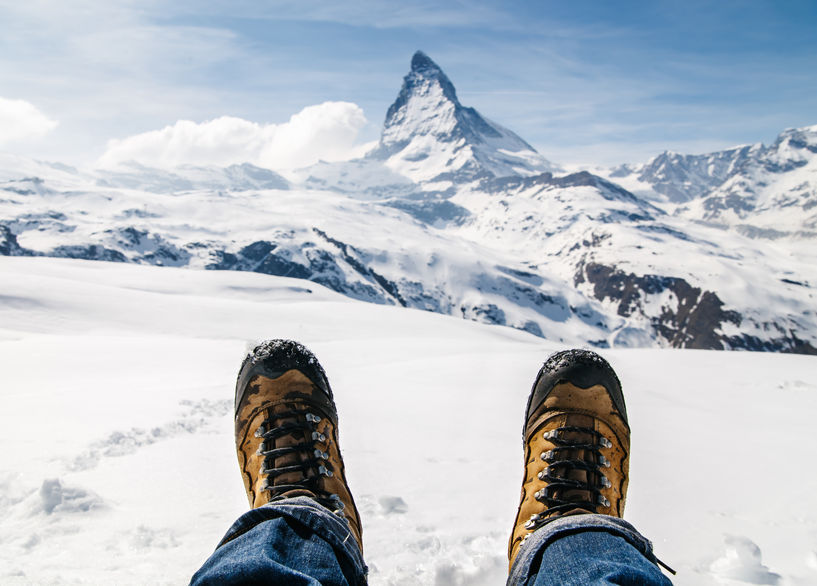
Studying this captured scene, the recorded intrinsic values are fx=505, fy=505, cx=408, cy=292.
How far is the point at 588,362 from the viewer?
361 centimetres

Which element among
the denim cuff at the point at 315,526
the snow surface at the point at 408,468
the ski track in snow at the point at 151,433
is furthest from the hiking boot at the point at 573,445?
the ski track in snow at the point at 151,433

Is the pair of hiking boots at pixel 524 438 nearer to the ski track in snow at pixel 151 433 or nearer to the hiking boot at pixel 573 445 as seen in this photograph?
the hiking boot at pixel 573 445

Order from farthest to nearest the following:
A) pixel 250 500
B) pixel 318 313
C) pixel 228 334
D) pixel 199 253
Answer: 1. pixel 199 253
2. pixel 318 313
3. pixel 228 334
4. pixel 250 500

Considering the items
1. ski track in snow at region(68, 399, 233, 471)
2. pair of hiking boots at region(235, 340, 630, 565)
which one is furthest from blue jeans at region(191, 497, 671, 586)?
ski track in snow at region(68, 399, 233, 471)

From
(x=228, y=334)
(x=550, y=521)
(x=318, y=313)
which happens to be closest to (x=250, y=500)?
(x=550, y=521)

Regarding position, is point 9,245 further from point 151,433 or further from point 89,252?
point 151,433

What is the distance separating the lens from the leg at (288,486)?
192 centimetres

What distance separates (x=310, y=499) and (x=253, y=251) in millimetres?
199332

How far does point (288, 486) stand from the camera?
2.87 meters

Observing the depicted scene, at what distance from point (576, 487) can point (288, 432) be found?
1830 mm

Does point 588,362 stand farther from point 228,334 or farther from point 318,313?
point 318,313

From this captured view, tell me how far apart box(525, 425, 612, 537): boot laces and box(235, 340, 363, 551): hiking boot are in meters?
1.08

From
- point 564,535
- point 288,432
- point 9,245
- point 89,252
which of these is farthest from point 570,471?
point 9,245

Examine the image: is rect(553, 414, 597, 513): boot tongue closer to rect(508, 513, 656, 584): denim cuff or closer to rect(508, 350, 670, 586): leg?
rect(508, 350, 670, 586): leg
